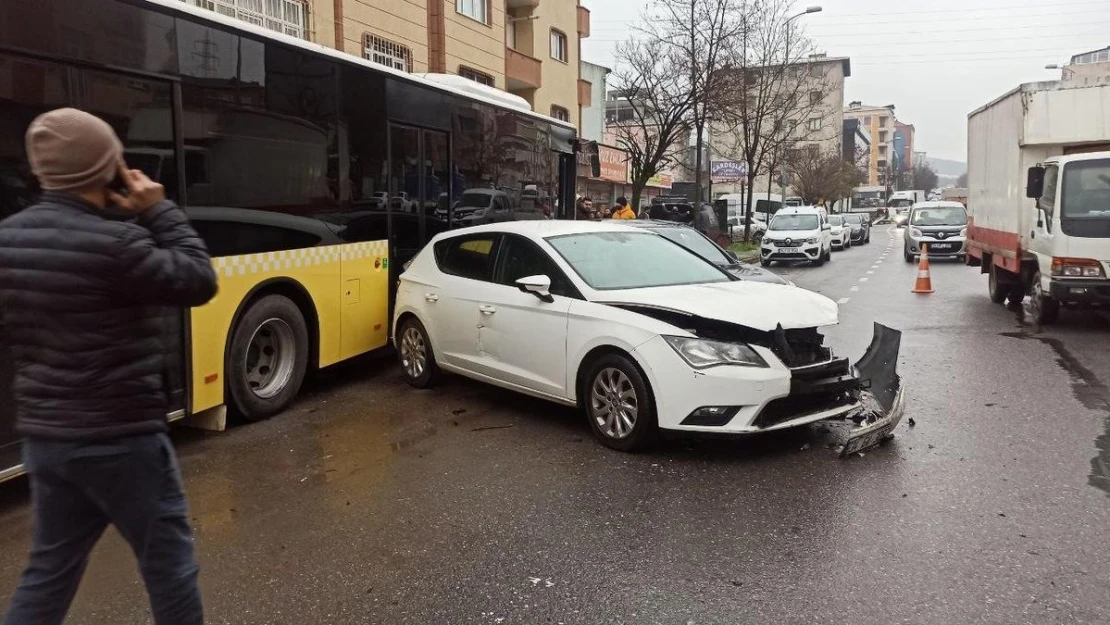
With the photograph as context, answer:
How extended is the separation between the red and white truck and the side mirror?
7.37 metres

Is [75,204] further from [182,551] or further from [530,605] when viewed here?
[530,605]

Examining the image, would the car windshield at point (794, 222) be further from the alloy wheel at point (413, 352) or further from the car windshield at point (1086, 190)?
the alloy wheel at point (413, 352)

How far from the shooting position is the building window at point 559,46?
2992 centimetres

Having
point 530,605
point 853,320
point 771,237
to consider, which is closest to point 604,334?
point 530,605

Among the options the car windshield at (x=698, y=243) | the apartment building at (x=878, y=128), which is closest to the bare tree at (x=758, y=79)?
the car windshield at (x=698, y=243)

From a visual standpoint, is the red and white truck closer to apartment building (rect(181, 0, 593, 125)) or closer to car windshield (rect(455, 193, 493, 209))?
car windshield (rect(455, 193, 493, 209))

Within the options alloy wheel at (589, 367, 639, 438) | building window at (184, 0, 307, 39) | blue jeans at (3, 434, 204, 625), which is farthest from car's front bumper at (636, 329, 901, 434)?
building window at (184, 0, 307, 39)

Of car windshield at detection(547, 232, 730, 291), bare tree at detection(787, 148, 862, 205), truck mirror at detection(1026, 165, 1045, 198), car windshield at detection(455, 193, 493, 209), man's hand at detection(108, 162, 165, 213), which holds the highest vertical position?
bare tree at detection(787, 148, 862, 205)

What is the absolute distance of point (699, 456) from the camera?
18.3 ft

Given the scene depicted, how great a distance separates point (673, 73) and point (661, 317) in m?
20.4

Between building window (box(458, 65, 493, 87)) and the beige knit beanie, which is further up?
building window (box(458, 65, 493, 87))

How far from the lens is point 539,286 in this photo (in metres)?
6.16

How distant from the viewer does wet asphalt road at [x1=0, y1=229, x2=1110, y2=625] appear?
11.7 ft

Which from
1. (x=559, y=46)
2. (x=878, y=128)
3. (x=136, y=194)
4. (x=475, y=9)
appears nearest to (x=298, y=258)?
(x=136, y=194)
